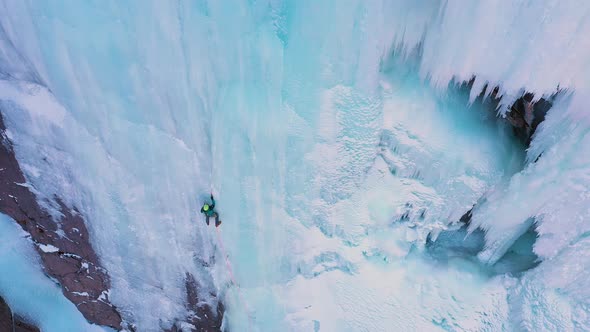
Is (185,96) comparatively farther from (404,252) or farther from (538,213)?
(538,213)

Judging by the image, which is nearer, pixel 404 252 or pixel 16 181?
pixel 404 252

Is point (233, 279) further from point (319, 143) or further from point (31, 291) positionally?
point (31, 291)

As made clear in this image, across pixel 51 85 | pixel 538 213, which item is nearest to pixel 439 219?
pixel 538 213

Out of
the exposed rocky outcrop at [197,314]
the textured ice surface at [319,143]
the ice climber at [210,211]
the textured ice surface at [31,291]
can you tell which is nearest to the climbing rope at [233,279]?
the textured ice surface at [319,143]

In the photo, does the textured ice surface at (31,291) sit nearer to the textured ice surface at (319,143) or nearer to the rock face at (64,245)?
the rock face at (64,245)

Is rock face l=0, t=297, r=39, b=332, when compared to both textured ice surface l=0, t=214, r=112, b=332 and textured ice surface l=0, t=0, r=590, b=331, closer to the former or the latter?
textured ice surface l=0, t=214, r=112, b=332
